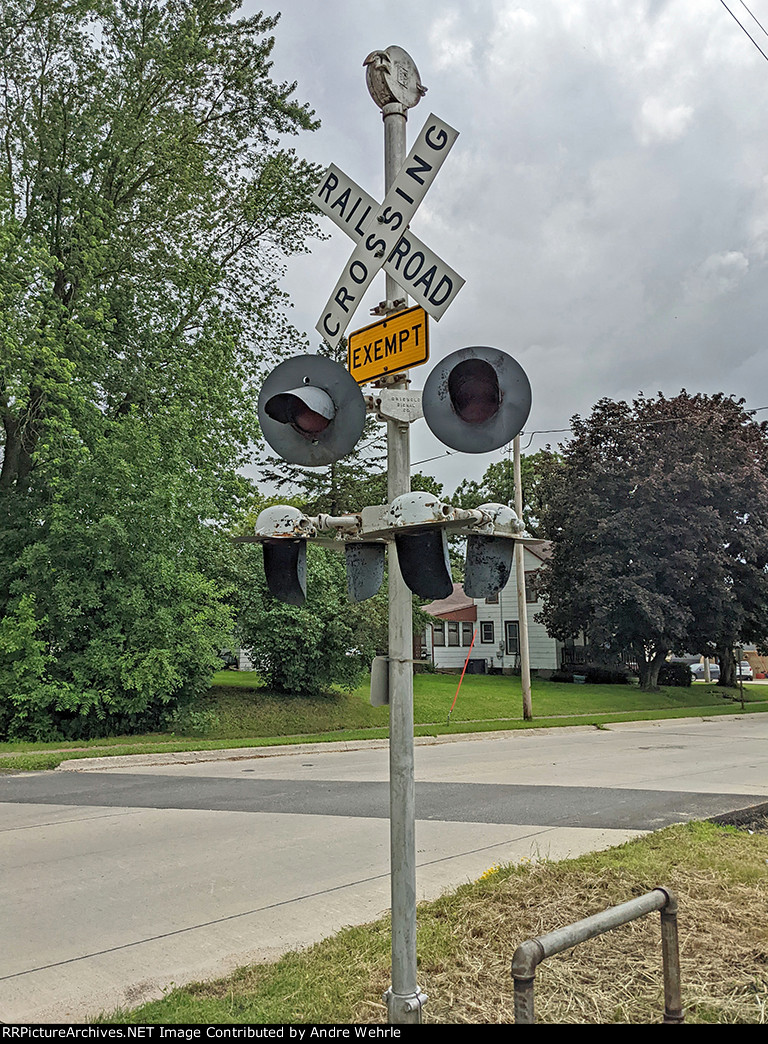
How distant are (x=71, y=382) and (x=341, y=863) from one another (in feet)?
47.3

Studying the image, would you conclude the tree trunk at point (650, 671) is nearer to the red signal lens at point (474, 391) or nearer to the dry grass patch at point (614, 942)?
the dry grass patch at point (614, 942)

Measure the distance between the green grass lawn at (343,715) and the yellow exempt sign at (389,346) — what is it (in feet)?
42.7

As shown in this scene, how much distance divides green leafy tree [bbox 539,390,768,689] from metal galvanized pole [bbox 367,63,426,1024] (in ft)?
100

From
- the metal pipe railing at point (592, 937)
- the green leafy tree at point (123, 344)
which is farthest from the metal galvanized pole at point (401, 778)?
the green leafy tree at point (123, 344)

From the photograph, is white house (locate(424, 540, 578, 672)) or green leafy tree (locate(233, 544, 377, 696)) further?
white house (locate(424, 540, 578, 672))

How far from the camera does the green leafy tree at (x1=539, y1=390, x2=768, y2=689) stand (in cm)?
3406

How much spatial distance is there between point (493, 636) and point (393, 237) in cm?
4501

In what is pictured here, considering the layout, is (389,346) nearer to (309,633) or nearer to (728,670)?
(309,633)

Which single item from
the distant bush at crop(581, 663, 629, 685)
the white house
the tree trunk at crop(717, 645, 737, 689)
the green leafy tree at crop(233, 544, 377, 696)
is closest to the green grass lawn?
the green leafy tree at crop(233, 544, 377, 696)

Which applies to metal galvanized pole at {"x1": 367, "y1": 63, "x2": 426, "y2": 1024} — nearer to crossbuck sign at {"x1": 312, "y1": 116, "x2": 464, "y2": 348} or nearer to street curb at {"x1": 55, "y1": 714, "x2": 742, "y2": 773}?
crossbuck sign at {"x1": 312, "y1": 116, "x2": 464, "y2": 348}

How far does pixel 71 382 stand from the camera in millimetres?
18984

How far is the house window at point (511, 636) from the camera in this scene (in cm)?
4641
